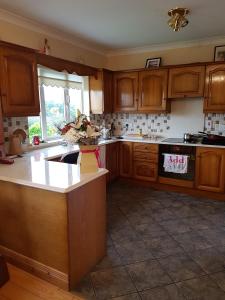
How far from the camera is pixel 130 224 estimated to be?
8.91 feet

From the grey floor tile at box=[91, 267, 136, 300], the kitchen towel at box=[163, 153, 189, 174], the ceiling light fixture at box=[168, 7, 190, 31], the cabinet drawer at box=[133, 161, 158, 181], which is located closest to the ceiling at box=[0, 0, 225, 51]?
the ceiling light fixture at box=[168, 7, 190, 31]

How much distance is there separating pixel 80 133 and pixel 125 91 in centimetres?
261

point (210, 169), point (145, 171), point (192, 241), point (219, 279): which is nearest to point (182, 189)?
point (210, 169)

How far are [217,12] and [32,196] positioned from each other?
9.07 feet

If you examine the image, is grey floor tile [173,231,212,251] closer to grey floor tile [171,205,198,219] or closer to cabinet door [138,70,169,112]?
grey floor tile [171,205,198,219]

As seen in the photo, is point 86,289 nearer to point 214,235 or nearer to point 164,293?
point 164,293

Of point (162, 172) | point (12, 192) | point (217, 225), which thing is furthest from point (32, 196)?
point (162, 172)

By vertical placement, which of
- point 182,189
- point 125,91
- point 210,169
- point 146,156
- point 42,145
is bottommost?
point 182,189

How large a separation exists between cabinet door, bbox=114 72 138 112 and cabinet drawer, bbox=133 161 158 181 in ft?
3.31

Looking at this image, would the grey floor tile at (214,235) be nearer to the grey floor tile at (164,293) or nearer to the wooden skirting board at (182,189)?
the grey floor tile at (164,293)

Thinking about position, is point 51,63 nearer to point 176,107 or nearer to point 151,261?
point 176,107

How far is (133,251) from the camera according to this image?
7.23 ft

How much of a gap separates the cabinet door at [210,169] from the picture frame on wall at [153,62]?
5.47ft

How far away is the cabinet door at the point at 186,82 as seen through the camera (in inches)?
137
